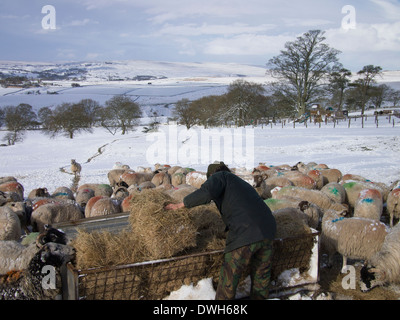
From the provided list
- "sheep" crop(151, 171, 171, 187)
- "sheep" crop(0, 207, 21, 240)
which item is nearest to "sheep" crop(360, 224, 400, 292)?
"sheep" crop(0, 207, 21, 240)

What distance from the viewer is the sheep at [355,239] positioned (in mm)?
6430

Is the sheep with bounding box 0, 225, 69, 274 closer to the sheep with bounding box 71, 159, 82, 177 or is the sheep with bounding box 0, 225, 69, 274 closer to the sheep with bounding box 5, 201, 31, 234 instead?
the sheep with bounding box 5, 201, 31, 234

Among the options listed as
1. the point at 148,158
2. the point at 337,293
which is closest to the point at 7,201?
the point at 337,293

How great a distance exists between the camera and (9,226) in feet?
25.2

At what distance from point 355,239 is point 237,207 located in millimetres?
3241

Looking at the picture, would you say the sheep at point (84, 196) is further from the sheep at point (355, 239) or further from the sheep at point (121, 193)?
the sheep at point (355, 239)

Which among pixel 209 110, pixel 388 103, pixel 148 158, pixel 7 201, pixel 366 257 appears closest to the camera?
pixel 366 257

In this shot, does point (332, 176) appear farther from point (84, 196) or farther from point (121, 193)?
point (84, 196)

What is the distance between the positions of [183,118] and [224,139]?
26886mm

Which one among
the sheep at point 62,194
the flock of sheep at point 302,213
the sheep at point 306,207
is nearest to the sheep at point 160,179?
the flock of sheep at point 302,213

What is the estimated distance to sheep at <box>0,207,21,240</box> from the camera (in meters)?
7.57

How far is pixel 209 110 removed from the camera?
58.3 meters

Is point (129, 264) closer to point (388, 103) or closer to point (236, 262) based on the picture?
point (236, 262)

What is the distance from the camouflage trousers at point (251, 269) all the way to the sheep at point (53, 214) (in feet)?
18.1
